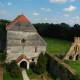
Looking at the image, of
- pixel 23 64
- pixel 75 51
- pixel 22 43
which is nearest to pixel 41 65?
pixel 23 64

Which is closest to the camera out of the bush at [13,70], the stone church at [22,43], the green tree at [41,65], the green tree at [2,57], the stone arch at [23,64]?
the bush at [13,70]

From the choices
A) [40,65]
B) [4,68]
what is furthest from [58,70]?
[4,68]

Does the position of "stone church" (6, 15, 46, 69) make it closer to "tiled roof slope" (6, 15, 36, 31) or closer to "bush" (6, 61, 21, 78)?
"tiled roof slope" (6, 15, 36, 31)

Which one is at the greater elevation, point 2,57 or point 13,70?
point 2,57

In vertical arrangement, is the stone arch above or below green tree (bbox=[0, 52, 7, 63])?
below

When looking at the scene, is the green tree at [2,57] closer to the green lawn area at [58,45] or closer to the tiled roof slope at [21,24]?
the tiled roof slope at [21,24]

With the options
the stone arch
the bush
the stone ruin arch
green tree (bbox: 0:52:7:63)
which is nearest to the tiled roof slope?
green tree (bbox: 0:52:7:63)

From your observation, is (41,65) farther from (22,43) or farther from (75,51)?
(75,51)

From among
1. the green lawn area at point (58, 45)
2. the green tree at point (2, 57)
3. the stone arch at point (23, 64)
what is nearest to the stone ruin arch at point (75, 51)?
the stone arch at point (23, 64)

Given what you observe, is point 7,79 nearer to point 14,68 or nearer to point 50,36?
point 14,68
